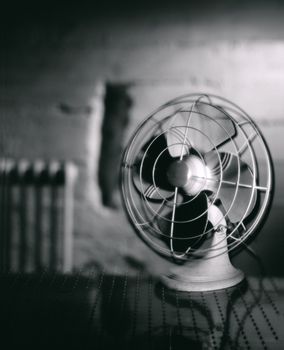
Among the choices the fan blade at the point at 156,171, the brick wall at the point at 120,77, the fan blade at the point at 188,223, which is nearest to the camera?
the fan blade at the point at 188,223

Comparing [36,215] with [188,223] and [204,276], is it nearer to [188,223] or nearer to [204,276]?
[188,223]

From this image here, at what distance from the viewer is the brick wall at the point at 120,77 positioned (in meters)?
2.40

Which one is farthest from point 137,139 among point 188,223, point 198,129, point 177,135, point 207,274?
point 207,274

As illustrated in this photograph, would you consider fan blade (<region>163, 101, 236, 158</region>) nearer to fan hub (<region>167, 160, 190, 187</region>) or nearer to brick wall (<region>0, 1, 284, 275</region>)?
fan hub (<region>167, 160, 190, 187</region>)

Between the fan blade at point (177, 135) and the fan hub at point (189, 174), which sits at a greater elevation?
the fan blade at point (177, 135)

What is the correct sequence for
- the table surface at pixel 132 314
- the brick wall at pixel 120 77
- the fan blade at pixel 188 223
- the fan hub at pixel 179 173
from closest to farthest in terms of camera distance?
the table surface at pixel 132 314
the fan hub at pixel 179 173
the fan blade at pixel 188 223
the brick wall at pixel 120 77

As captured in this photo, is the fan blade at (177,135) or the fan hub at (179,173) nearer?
the fan hub at (179,173)

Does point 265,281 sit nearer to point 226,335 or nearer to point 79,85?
point 226,335

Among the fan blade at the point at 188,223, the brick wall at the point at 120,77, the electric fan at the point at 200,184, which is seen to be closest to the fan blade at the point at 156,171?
the electric fan at the point at 200,184

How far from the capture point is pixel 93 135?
8.32ft

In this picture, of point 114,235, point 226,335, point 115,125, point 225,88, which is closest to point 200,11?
point 225,88

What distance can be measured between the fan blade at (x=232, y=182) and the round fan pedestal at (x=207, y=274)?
0.13 meters

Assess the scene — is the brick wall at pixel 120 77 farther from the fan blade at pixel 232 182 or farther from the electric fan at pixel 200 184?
the fan blade at pixel 232 182

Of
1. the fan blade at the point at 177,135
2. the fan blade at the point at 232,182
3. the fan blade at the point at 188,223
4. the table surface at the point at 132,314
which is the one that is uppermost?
the fan blade at the point at 177,135
